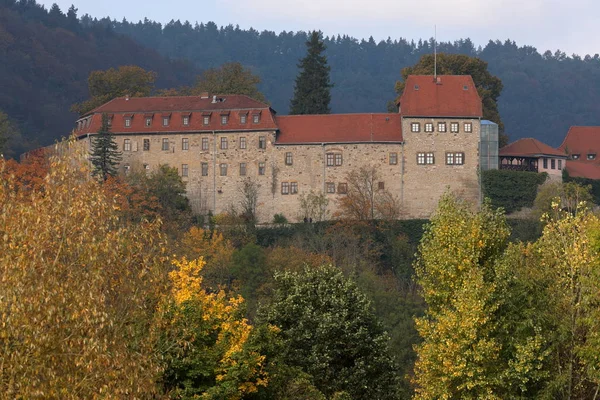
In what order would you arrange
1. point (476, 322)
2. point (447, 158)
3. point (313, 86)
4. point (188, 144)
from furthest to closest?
point (313, 86) < point (188, 144) < point (447, 158) < point (476, 322)

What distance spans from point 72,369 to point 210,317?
8.90 metres

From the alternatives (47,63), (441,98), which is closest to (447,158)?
(441,98)

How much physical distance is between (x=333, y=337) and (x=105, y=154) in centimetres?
4089

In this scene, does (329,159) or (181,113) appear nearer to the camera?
(329,159)

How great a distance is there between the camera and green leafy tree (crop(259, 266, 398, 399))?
36188 mm

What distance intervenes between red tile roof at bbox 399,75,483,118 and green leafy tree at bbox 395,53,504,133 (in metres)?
5.62

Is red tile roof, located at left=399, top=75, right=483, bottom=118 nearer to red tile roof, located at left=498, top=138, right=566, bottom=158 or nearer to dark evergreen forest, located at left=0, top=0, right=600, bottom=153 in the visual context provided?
red tile roof, located at left=498, top=138, right=566, bottom=158

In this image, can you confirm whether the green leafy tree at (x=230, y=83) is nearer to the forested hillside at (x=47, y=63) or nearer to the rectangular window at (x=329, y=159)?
the rectangular window at (x=329, y=159)

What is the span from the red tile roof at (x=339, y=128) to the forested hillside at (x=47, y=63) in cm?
4182

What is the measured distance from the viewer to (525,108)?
7023 inches

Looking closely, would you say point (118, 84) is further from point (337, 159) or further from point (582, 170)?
point (582, 170)

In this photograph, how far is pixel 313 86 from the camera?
280ft

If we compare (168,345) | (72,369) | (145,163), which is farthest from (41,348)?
(145,163)

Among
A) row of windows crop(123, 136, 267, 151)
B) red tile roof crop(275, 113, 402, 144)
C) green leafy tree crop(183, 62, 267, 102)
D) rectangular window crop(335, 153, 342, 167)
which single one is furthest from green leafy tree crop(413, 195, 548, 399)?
green leafy tree crop(183, 62, 267, 102)
